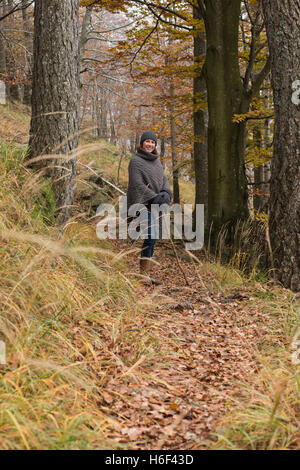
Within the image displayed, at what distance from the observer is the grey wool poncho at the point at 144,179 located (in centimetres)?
553

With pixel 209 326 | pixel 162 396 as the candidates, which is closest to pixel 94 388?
pixel 162 396

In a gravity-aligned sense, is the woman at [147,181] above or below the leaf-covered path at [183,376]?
above

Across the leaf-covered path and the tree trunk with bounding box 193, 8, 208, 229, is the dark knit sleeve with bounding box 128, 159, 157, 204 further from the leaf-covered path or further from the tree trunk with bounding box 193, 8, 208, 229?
the tree trunk with bounding box 193, 8, 208, 229

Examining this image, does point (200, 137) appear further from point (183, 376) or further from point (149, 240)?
point (183, 376)

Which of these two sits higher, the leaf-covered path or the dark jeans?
the dark jeans

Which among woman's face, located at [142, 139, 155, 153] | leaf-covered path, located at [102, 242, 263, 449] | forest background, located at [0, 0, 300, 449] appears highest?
woman's face, located at [142, 139, 155, 153]

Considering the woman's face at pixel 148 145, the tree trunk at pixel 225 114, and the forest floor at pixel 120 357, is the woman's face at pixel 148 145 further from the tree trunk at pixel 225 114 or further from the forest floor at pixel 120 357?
the forest floor at pixel 120 357

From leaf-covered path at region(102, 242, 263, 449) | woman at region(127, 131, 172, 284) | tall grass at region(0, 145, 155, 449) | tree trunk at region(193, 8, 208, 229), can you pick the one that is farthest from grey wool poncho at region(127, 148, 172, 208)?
tree trunk at region(193, 8, 208, 229)

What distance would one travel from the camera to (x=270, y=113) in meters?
6.73

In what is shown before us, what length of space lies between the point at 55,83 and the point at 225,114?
10.0 ft

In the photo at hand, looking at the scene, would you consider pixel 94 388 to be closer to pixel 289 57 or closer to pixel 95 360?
pixel 95 360

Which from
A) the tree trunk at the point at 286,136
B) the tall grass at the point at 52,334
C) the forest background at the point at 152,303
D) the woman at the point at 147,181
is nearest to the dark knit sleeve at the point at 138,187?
the woman at the point at 147,181

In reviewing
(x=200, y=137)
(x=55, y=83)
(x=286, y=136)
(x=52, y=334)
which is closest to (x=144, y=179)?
(x=55, y=83)

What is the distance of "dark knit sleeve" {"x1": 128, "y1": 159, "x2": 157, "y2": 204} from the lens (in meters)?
5.52
